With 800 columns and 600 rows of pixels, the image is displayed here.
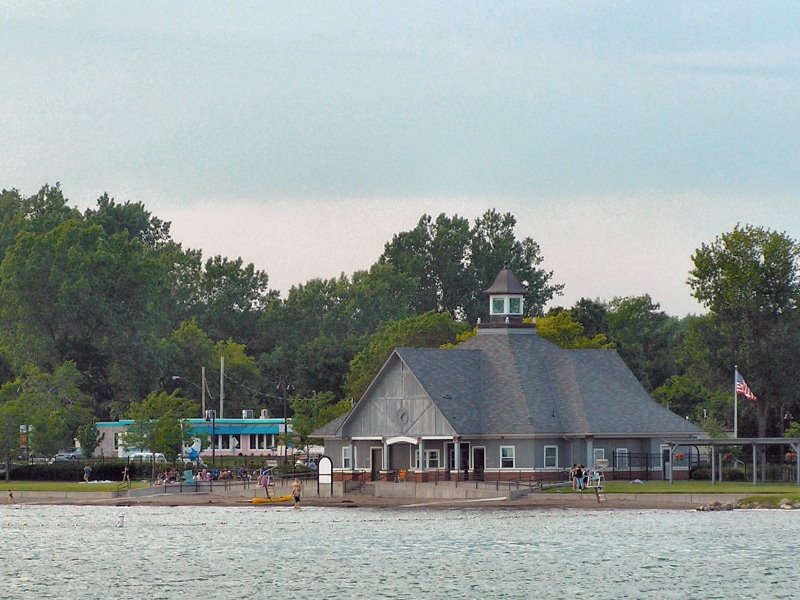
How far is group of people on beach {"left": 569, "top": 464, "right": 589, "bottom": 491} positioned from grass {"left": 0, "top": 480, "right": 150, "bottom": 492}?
90.7ft

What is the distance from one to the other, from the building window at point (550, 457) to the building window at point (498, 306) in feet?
44.4

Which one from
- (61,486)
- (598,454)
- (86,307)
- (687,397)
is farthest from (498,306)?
(86,307)

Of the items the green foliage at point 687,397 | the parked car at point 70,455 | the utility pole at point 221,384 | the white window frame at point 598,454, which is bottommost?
the white window frame at point 598,454

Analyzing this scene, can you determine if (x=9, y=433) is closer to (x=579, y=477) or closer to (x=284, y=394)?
(x=284, y=394)

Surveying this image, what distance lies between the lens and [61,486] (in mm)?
111250

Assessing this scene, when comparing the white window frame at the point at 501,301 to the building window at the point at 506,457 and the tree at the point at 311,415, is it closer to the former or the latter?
the building window at the point at 506,457

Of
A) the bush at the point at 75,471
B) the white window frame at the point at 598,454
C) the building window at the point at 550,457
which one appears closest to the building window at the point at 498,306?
the building window at the point at 550,457

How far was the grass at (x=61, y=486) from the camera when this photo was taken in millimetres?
106944

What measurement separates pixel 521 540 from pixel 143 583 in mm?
19166

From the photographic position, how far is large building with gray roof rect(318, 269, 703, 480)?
103250 mm

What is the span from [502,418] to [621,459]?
7.18 metres

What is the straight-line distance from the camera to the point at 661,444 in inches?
4146

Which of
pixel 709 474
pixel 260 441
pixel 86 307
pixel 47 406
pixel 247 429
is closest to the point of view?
pixel 709 474

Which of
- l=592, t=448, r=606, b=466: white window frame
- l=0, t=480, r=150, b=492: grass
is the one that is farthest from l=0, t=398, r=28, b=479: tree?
l=592, t=448, r=606, b=466: white window frame
